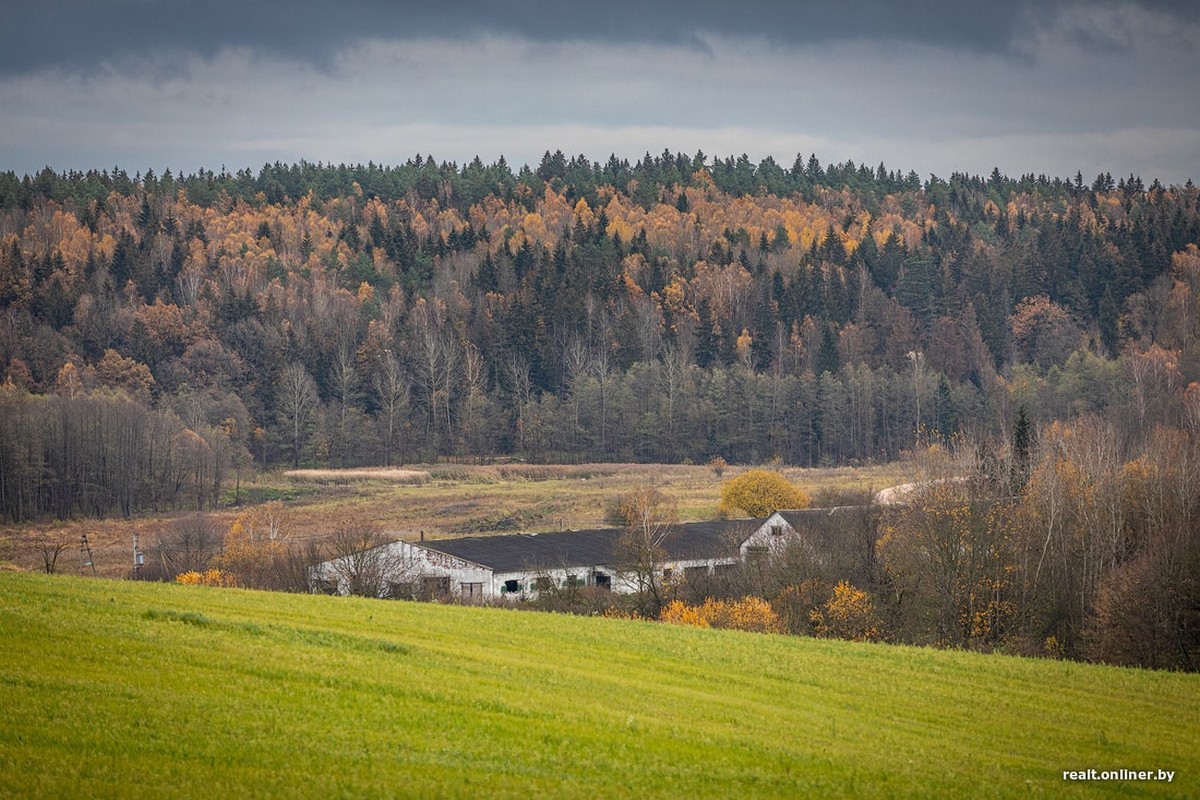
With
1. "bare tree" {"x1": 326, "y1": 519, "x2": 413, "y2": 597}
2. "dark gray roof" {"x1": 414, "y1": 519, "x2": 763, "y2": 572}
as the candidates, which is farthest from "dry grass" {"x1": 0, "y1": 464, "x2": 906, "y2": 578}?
"bare tree" {"x1": 326, "y1": 519, "x2": 413, "y2": 597}

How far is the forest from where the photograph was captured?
116m

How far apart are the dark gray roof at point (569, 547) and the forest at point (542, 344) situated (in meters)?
43.5

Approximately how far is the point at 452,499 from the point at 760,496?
82.5 ft

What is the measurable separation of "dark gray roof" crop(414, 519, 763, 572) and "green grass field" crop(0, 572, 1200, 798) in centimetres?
3175

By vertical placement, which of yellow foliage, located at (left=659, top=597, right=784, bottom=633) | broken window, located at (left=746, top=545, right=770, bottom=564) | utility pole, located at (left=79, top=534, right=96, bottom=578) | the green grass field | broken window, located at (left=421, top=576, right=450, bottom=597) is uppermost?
the green grass field

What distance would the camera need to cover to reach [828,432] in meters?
135

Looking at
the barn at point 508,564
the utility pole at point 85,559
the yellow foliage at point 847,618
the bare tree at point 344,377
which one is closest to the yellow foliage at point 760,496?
the barn at point 508,564

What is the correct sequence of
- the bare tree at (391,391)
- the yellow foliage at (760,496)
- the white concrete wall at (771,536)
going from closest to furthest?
the white concrete wall at (771,536), the yellow foliage at (760,496), the bare tree at (391,391)

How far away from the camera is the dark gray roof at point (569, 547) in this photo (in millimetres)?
59719

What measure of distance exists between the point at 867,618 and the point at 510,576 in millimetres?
19775

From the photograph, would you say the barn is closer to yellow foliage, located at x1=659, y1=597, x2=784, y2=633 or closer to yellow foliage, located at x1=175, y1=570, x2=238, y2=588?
yellow foliage, located at x1=175, y1=570, x2=238, y2=588

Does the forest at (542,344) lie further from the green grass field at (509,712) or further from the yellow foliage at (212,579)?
the green grass field at (509,712)

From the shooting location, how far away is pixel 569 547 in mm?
63500

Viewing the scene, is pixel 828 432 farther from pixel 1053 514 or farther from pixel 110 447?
pixel 1053 514
